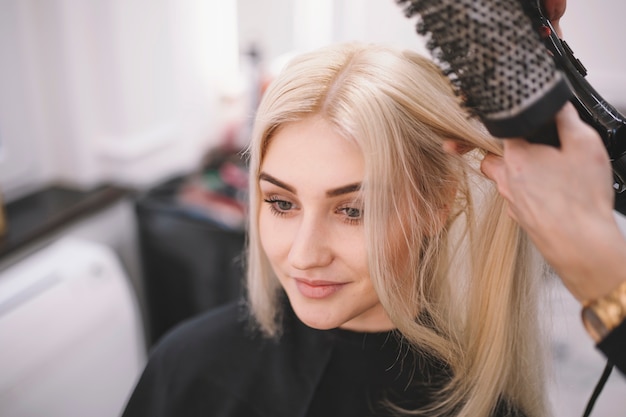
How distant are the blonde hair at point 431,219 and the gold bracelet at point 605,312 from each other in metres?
0.26

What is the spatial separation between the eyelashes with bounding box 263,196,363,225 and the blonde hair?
0.03 meters

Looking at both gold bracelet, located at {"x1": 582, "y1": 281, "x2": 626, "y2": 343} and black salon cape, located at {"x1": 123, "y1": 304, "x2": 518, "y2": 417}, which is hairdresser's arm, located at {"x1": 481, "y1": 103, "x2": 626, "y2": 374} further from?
black salon cape, located at {"x1": 123, "y1": 304, "x2": 518, "y2": 417}

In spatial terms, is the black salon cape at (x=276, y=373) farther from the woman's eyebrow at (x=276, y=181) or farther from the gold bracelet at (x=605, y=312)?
the gold bracelet at (x=605, y=312)

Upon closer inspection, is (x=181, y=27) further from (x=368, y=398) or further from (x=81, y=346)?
(x=368, y=398)

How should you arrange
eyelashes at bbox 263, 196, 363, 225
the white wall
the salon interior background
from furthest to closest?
the salon interior background, the white wall, eyelashes at bbox 263, 196, 363, 225

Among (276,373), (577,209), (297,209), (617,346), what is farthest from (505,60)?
(276,373)

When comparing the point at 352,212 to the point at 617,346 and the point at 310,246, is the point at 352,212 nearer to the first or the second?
the point at 310,246

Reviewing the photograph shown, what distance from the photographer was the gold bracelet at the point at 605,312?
47 cm

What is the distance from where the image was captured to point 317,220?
707 mm

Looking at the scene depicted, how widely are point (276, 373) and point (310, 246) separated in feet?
1.01

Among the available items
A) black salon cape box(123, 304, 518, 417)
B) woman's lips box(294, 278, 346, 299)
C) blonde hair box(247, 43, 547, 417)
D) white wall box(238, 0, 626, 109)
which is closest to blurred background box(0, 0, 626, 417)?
white wall box(238, 0, 626, 109)

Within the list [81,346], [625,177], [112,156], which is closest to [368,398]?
[625,177]

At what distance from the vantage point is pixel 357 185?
68 centimetres

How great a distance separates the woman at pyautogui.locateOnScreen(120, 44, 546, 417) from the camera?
0.70m
